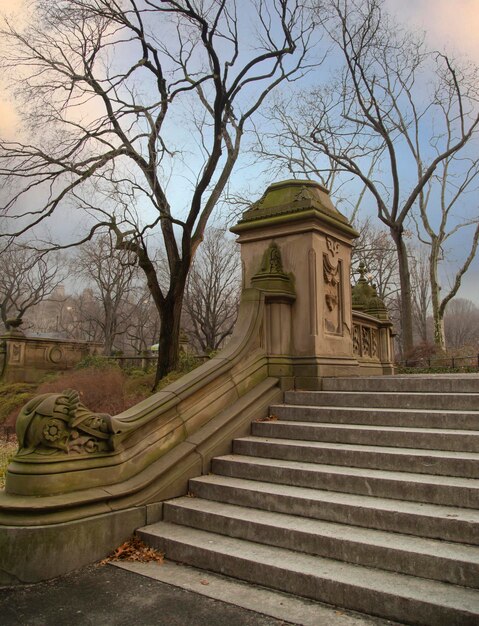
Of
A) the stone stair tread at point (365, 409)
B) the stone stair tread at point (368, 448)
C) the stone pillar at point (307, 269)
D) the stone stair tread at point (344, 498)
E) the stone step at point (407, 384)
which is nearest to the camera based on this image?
the stone stair tread at point (344, 498)

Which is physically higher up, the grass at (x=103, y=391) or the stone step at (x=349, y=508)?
the grass at (x=103, y=391)

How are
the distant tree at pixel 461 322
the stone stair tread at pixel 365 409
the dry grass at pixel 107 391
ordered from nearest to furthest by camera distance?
the stone stair tread at pixel 365 409
the dry grass at pixel 107 391
the distant tree at pixel 461 322

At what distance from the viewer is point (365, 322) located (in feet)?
29.6

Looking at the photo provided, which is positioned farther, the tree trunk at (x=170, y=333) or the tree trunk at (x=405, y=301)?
the tree trunk at (x=405, y=301)

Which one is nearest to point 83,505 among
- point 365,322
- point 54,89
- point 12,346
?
point 365,322

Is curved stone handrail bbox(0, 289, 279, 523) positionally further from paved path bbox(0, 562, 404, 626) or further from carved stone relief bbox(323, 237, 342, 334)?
carved stone relief bbox(323, 237, 342, 334)

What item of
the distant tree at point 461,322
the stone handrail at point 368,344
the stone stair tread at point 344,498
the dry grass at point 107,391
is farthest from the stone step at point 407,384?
the distant tree at point 461,322

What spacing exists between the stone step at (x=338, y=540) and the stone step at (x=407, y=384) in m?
2.20

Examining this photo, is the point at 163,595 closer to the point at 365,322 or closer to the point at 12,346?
the point at 365,322

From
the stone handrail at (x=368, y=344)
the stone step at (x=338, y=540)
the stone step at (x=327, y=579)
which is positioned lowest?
the stone step at (x=327, y=579)

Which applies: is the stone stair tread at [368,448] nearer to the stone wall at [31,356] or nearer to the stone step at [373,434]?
the stone step at [373,434]

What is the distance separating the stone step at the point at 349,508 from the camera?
10.8ft

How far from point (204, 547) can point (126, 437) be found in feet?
4.24

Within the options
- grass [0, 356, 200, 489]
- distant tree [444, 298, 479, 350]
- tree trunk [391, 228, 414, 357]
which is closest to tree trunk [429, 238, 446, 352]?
Answer: tree trunk [391, 228, 414, 357]
